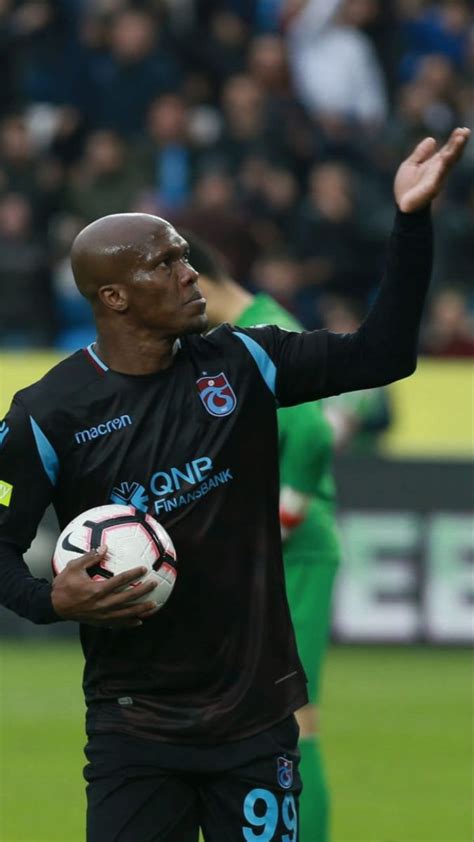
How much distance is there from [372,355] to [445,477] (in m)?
8.21

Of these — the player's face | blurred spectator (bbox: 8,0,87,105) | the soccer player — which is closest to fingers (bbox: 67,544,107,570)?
the soccer player

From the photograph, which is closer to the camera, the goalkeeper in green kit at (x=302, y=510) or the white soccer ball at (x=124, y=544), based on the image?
the white soccer ball at (x=124, y=544)

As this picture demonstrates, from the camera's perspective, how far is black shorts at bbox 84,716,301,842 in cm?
432

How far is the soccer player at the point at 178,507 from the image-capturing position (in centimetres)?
436

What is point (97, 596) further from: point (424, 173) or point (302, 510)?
point (302, 510)

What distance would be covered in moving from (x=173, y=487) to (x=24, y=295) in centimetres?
1004

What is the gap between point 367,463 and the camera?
12547 millimetres

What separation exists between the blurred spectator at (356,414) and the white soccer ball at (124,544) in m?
7.64

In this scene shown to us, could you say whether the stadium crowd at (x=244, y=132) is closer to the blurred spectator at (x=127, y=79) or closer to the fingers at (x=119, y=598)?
the blurred spectator at (x=127, y=79)

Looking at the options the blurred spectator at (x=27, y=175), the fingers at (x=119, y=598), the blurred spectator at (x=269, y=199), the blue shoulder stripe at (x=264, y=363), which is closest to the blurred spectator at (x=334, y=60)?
the blurred spectator at (x=269, y=199)

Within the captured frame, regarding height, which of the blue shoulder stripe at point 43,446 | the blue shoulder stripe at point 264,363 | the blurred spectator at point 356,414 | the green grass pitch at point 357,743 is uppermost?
the blue shoulder stripe at point 264,363

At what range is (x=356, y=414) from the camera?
1262 cm

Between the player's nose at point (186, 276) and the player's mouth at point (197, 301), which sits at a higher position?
the player's nose at point (186, 276)

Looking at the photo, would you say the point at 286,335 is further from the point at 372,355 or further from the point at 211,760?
the point at 211,760
